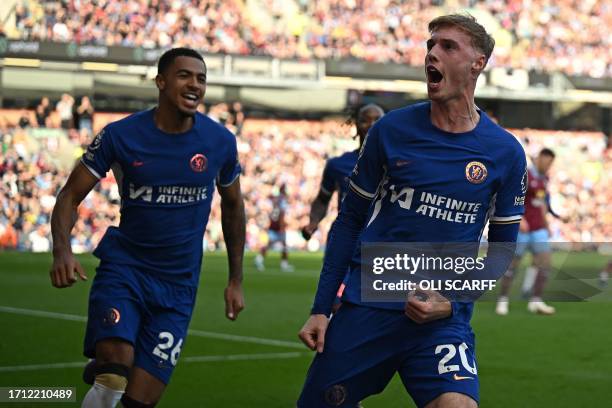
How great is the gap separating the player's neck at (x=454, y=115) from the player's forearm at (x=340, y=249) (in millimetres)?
466

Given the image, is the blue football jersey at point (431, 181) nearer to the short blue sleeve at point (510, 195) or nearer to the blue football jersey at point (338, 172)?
the short blue sleeve at point (510, 195)

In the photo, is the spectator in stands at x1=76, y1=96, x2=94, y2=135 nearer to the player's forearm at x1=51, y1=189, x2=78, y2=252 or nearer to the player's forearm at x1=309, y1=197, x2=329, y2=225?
the player's forearm at x1=309, y1=197, x2=329, y2=225

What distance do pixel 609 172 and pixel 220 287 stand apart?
28909 millimetres

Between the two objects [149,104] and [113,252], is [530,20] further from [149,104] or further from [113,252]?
[113,252]

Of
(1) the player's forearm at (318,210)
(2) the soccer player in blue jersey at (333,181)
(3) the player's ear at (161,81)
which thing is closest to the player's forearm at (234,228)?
(3) the player's ear at (161,81)

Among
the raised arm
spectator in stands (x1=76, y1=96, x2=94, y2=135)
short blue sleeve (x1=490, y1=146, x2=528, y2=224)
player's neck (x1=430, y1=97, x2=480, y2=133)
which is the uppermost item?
player's neck (x1=430, y1=97, x2=480, y2=133)

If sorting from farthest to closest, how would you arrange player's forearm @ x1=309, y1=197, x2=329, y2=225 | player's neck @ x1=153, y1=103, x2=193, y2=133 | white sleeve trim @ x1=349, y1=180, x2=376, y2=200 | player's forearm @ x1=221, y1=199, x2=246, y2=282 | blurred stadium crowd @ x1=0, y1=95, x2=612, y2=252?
blurred stadium crowd @ x1=0, y1=95, x2=612, y2=252 < player's forearm @ x1=309, y1=197, x2=329, y2=225 < player's forearm @ x1=221, y1=199, x2=246, y2=282 < player's neck @ x1=153, y1=103, x2=193, y2=133 < white sleeve trim @ x1=349, y1=180, x2=376, y2=200

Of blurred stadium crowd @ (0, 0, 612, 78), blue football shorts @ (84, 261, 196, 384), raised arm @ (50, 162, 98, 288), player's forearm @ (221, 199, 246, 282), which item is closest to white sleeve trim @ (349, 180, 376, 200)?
raised arm @ (50, 162, 98, 288)

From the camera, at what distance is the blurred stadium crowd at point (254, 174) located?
3359cm

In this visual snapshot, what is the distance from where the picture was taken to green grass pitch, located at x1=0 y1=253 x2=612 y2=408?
9.40m

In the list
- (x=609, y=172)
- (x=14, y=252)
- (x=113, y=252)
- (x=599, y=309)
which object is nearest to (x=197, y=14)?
(x=14, y=252)

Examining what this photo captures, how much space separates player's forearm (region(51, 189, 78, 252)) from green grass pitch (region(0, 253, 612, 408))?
280 cm

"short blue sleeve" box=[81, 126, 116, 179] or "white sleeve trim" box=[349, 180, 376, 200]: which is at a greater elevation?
"white sleeve trim" box=[349, 180, 376, 200]

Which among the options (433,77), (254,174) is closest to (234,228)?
(433,77)
